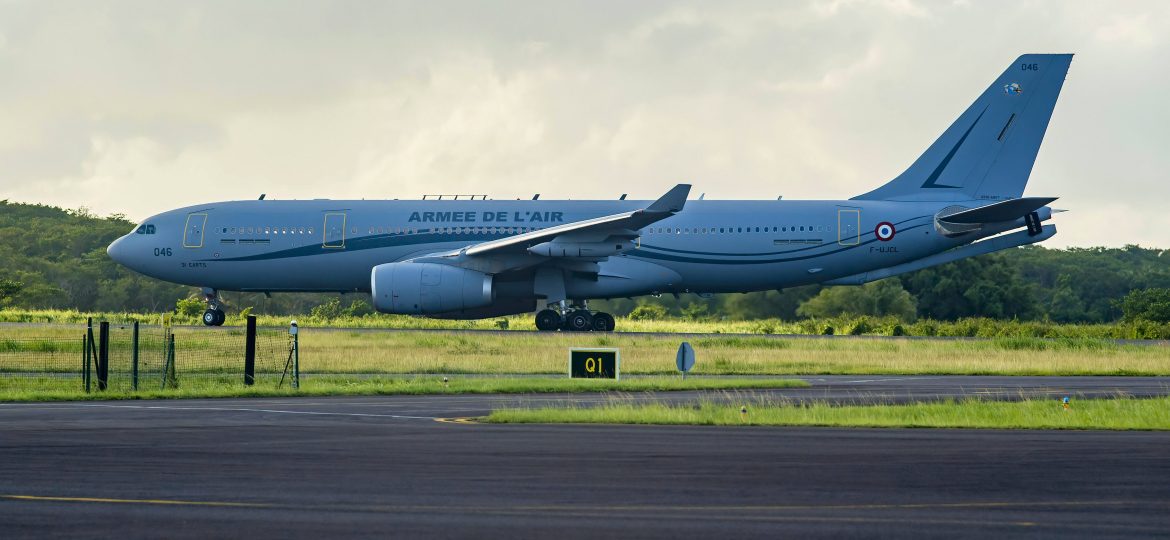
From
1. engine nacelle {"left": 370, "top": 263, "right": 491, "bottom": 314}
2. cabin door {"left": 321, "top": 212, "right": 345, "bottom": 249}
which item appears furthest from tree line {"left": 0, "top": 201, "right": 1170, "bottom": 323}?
cabin door {"left": 321, "top": 212, "right": 345, "bottom": 249}

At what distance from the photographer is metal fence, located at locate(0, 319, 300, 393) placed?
26.7 m

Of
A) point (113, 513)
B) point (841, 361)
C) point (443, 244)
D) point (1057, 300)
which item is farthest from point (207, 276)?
point (1057, 300)

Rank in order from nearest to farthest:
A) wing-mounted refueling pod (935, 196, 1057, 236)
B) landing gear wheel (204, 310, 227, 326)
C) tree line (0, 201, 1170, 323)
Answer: wing-mounted refueling pod (935, 196, 1057, 236) < landing gear wheel (204, 310, 227, 326) < tree line (0, 201, 1170, 323)

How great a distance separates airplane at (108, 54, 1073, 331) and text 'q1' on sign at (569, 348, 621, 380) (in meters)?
14.4

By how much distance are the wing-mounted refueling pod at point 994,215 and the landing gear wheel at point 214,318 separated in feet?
74.4

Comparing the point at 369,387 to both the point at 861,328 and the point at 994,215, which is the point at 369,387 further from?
the point at 861,328

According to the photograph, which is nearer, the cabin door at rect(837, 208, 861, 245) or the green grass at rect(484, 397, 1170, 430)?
the green grass at rect(484, 397, 1170, 430)

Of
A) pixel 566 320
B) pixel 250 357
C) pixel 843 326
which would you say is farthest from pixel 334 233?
pixel 843 326

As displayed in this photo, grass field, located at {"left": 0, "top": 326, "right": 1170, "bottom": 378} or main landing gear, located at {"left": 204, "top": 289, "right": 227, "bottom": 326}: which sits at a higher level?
main landing gear, located at {"left": 204, "top": 289, "right": 227, "bottom": 326}

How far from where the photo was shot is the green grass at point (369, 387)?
24609 millimetres

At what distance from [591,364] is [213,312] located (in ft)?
74.6

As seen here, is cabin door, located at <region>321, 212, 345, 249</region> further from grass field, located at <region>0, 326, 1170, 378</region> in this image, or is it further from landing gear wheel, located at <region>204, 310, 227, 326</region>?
landing gear wheel, located at <region>204, 310, 227, 326</region>

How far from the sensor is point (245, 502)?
1185 cm

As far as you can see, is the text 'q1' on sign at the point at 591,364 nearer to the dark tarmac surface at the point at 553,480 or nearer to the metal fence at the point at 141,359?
the metal fence at the point at 141,359
